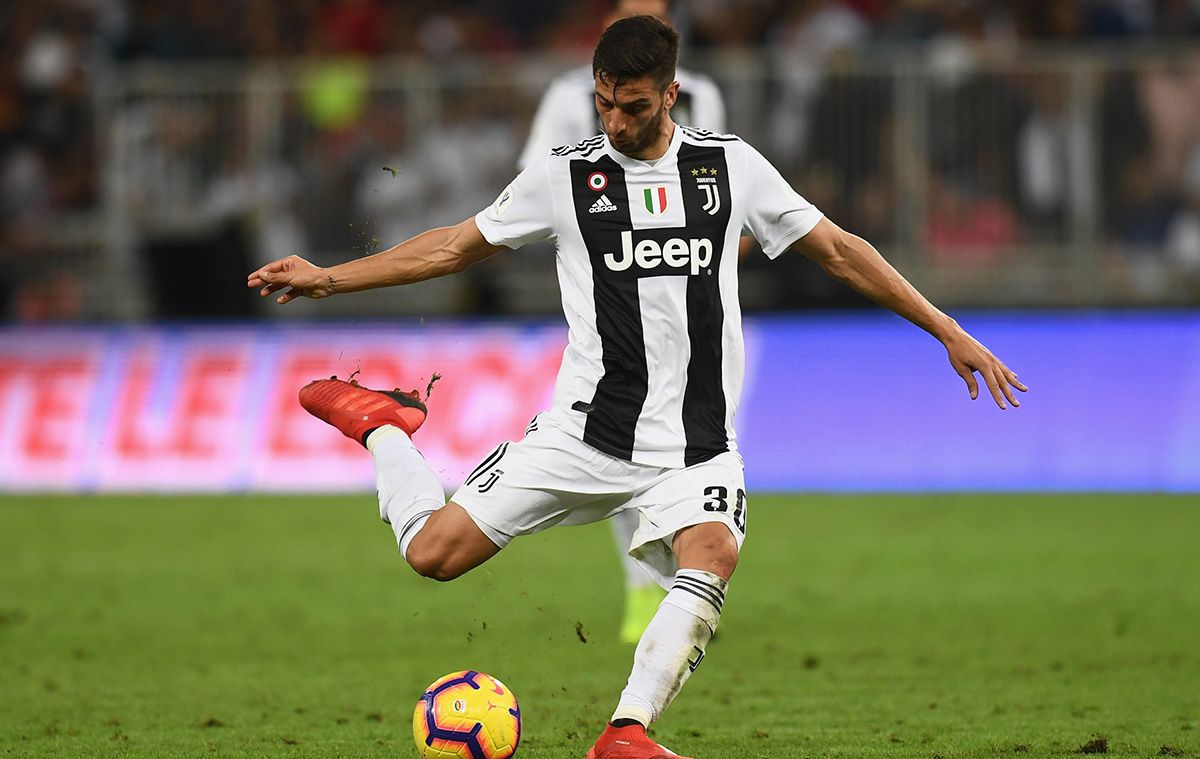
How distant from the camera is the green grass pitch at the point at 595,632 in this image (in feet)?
21.8

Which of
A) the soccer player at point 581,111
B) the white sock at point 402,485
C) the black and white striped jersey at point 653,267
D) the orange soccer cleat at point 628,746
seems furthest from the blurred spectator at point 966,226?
the orange soccer cleat at point 628,746

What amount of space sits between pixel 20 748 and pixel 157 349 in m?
9.38

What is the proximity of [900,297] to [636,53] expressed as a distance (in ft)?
3.84

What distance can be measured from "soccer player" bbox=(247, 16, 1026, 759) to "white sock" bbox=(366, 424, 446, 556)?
0.44ft

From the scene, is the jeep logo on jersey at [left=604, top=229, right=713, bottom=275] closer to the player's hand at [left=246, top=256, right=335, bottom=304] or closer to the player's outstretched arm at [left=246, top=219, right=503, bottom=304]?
the player's outstretched arm at [left=246, top=219, right=503, bottom=304]

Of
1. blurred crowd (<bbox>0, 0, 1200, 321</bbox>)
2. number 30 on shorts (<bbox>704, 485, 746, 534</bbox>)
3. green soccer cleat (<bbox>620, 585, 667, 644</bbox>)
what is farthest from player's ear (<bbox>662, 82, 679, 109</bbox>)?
blurred crowd (<bbox>0, 0, 1200, 321</bbox>)

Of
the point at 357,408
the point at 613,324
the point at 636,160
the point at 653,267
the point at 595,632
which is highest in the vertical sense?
the point at 636,160

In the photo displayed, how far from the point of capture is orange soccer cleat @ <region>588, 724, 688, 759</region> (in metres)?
5.34

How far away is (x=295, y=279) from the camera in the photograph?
592 cm

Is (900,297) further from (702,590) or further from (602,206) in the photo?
(702,590)

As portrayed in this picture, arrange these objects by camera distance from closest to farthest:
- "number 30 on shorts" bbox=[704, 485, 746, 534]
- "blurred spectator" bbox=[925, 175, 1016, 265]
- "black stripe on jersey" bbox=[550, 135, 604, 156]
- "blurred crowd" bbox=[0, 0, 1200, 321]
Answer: "number 30 on shorts" bbox=[704, 485, 746, 534] → "black stripe on jersey" bbox=[550, 135, 604, 156] → "blurred crowd" bbox=[0, 0, 1200, 321] → "blurred spectator" bbox=[925, 175, 1016, 265]

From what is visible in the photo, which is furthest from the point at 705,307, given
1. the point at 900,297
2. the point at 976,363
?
the point at 976,363

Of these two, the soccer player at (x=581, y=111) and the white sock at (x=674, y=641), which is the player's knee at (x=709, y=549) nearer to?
the white sock at (x=674, y=641)

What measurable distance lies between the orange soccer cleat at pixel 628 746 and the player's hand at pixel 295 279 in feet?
5.62
